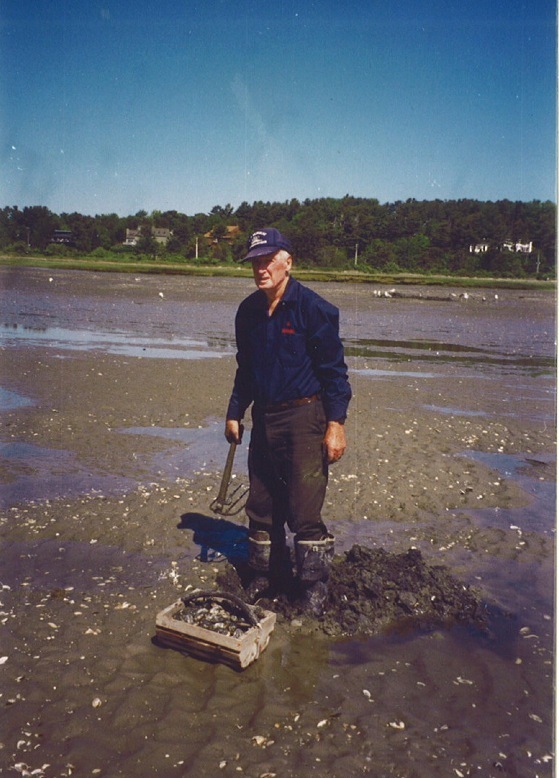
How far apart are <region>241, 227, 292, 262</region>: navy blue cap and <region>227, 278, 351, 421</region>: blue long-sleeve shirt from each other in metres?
0.33

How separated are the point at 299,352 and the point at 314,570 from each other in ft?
5.80

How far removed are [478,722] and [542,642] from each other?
134cm

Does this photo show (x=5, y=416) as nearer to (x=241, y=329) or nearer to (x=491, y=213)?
(x=241, y=329)

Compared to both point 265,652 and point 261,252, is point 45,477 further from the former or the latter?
point 261,252

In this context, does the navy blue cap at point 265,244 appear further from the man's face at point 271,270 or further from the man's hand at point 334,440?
the man's hand at point 334,440

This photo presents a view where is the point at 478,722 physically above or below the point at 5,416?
below

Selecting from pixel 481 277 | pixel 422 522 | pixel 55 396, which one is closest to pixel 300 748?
pixel 422 522

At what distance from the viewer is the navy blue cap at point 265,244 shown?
4969mm

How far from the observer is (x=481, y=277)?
79188mm

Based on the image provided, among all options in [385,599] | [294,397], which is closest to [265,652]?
[385,599]

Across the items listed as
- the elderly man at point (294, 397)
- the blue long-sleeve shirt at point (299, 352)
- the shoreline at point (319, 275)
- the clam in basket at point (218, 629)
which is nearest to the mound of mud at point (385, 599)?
the elderly man at point (294, 397)

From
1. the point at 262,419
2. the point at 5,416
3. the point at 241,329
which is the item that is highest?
the point at 241,329

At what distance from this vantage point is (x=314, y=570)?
211 inches

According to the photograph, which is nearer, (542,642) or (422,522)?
(542,642)
